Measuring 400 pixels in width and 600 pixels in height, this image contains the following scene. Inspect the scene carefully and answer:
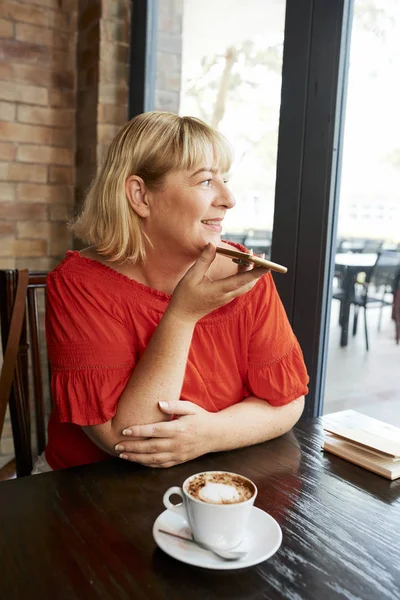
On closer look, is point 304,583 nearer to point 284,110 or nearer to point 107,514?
point 107,514

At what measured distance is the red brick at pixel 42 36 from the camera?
243 cm

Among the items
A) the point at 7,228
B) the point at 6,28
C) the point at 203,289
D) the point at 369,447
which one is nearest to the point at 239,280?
the point at 203,289

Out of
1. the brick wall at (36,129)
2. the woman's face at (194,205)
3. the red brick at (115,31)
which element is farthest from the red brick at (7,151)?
the woman's face at (194,205)

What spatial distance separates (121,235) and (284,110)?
0.75 metres

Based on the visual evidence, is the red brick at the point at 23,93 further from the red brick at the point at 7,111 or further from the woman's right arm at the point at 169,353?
the woman's right arm at the point at 169,353

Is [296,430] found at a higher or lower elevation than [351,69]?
lower

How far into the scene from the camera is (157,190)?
130 centimetres

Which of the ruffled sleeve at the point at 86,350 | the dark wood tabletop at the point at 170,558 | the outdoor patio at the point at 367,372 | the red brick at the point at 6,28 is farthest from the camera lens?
the red brick at the point at 6,28

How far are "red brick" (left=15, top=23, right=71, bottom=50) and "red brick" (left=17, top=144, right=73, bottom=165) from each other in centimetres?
46

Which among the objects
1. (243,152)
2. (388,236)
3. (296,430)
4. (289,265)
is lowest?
(296,430)

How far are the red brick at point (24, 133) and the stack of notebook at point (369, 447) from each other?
6.58 ft

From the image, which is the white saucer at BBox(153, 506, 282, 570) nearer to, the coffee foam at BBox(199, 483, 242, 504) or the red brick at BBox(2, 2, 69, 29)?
the coffee foam at BBox(199, 483, 242, 504)

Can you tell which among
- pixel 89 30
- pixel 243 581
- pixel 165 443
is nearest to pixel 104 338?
pixel 165 443

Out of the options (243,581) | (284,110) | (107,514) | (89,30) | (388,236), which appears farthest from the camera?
(89,30)
